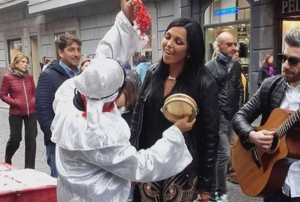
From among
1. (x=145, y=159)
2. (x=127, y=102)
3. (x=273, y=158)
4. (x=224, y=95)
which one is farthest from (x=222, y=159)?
(x=145, y=159)

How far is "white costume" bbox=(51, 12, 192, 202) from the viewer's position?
78.2 inches

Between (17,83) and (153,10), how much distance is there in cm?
759

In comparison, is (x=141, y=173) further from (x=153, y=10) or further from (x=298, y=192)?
(x=153, y=10)

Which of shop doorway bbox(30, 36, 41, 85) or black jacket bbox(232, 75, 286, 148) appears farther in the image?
shop doorway bbox(30, 36, 41, 85)

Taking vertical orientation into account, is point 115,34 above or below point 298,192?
above

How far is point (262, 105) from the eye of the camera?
9.12 feet

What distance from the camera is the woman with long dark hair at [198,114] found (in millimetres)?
2580

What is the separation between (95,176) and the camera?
6.90ft

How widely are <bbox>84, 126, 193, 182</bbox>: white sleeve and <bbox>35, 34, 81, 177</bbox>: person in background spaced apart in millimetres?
1876

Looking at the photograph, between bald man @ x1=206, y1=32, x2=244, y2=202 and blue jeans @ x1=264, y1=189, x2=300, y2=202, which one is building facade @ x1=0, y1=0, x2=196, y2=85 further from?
blue jeans @ x1=264, y1=189, x2=300, y2=202

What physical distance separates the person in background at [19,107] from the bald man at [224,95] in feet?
8.97

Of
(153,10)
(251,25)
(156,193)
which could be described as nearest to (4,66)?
(153,10)

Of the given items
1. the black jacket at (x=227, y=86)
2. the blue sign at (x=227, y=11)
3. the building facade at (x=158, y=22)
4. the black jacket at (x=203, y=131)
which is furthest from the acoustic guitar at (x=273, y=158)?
the blue sign at (x=227, y=11)

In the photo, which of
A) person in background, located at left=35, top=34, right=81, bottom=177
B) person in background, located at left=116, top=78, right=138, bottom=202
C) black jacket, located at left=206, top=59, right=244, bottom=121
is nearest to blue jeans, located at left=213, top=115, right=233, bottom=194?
black jacket, located at left=206, top=59, right=244, bottom=121
